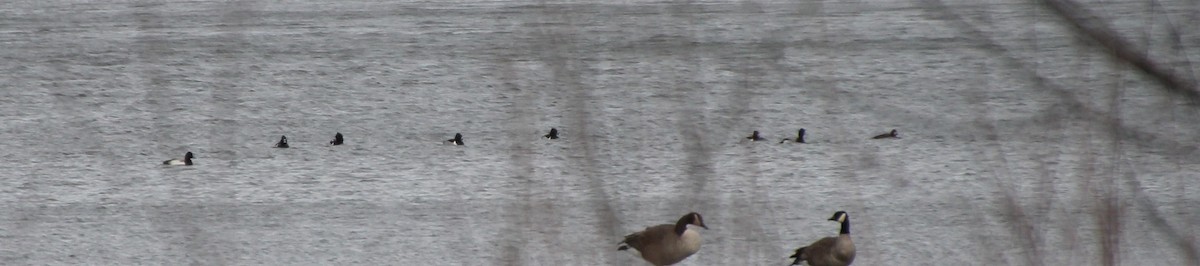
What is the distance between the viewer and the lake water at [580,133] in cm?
187

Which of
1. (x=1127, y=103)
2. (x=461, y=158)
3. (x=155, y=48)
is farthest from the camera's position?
(x=461, y=158)

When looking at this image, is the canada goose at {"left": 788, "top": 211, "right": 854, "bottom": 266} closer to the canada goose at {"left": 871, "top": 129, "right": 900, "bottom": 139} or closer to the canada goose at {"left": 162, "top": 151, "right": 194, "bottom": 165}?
the canada goose at {"left": 871, "top": 129, "right": 900, "bottom": 139}

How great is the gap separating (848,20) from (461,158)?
2.57 meters

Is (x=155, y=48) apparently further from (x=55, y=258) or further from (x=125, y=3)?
(x=125, y=3)

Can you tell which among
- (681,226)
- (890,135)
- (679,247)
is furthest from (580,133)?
(890,135)

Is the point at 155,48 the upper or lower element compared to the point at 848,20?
upper

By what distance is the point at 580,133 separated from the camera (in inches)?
66.9

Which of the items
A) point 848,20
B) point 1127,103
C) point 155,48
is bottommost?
point 848,20

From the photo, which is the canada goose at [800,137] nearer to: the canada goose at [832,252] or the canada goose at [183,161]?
the canada goose at [832,252]

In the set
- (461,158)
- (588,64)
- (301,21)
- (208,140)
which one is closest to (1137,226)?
(461,158)

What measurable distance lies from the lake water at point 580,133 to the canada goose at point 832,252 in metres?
0.14

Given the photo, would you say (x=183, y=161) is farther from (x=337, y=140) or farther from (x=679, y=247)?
(x=679, y=247)

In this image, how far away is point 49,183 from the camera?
Result: 4.72m

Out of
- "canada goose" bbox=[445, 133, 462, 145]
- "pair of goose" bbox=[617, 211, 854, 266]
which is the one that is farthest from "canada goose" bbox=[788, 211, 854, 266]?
"canada goose" bbox=[445, 133, 462, 145]
